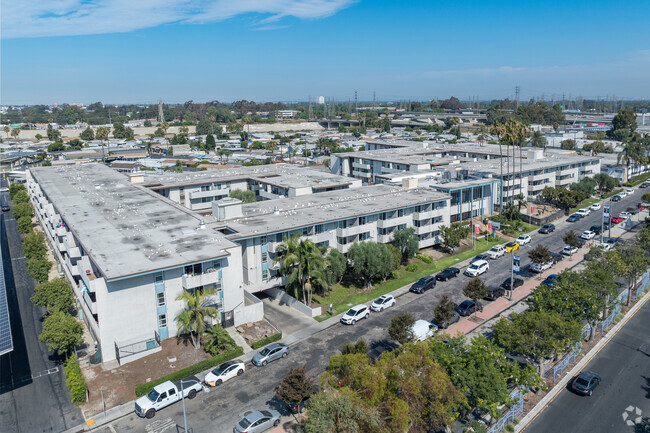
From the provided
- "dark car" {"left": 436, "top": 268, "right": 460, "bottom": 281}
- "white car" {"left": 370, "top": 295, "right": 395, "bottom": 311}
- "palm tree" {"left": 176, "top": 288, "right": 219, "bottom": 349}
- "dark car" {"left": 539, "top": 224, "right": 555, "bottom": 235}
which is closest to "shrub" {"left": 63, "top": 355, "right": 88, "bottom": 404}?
"palm tree" {"left": 176, "top": 288, "right": 219, "bottom": 349}

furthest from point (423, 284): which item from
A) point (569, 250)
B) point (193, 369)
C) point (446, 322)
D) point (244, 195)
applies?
point (244, 195)

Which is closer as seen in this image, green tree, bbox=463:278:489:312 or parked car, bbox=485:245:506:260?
green tree, bbox=463:278:489:312

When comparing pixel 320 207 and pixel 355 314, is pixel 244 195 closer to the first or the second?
pixel 320 207

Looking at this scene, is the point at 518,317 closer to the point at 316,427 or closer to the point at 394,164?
the point at 316,427

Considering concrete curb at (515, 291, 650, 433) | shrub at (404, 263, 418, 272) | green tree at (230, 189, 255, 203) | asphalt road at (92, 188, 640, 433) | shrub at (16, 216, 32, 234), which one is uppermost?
green tree at (230, 189, 255, 203)

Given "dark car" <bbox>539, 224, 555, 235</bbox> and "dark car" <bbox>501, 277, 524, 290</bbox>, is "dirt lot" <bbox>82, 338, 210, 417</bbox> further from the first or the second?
"dark car" <bbox>539, 224, 555, 235</bbox>

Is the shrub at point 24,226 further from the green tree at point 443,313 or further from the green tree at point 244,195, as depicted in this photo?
the green tree at point 443,313
